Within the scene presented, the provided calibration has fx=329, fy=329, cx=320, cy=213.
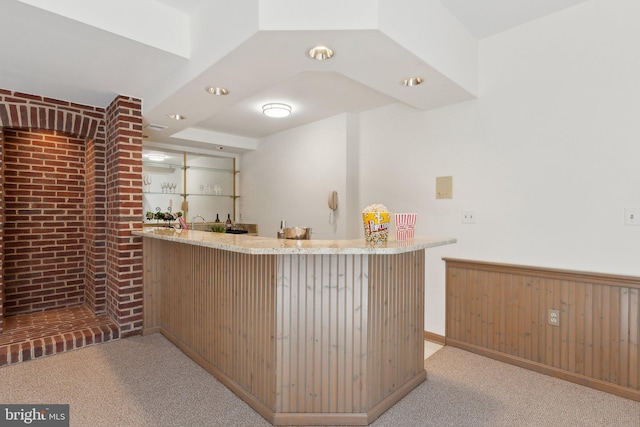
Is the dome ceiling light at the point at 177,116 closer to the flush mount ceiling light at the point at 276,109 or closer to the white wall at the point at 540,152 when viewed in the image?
the flush mount ceiling light at the point at 276,109

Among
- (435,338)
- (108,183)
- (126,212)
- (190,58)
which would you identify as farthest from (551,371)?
(108,183)

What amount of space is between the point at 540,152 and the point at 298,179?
2910 millimetres

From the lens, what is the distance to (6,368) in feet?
8.16

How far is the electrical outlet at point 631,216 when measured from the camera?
2.13 m

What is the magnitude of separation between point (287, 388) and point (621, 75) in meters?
2.92

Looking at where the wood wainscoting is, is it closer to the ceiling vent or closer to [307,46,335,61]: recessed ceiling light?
[307,46,335,61]: recessed ceiling light

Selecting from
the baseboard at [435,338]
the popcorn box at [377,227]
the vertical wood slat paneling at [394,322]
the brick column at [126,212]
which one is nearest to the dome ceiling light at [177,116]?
the brick column at [126,212]

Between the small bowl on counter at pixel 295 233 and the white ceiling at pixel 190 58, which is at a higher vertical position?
the white ceiling at pixel 190 58

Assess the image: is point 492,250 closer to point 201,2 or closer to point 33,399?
point 201,2

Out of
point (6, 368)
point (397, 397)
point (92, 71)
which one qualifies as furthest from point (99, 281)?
point (397, 397)

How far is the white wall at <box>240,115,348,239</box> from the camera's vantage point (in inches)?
160

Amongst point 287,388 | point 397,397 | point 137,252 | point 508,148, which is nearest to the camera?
point 287,388

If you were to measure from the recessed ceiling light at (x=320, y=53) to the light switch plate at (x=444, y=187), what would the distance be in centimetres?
162

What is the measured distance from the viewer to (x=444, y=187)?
3.07m
